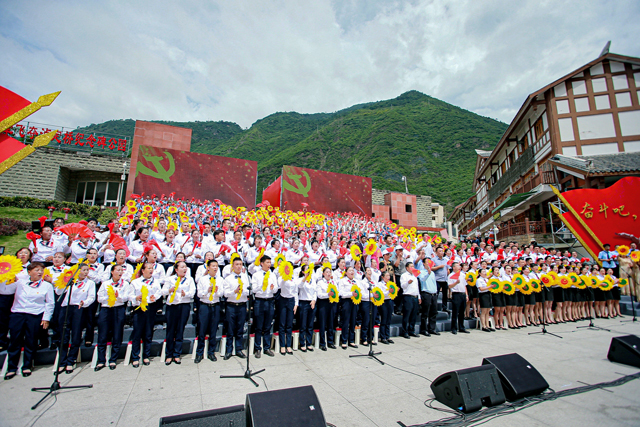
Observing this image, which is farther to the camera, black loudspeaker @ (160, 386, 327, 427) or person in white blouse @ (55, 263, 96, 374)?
person in white blouse @ (55, 263, 96, 374)

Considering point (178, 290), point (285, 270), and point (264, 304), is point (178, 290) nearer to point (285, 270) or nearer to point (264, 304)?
point (264, 304)

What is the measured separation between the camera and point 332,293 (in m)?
5.88

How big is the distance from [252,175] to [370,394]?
15.7 metres

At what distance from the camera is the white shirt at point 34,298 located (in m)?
4.38

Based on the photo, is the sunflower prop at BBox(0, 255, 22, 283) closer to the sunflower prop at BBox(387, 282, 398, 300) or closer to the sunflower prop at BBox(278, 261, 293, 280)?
the sunflower prop at BBox(278, 261, 293, 280)

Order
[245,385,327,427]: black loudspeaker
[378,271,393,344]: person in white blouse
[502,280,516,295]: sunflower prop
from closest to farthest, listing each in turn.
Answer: [245,385,327,427]: black loudspeaker < [378,271,393,344]: person in white blouse < [502,280,516,295]: sunflower prop

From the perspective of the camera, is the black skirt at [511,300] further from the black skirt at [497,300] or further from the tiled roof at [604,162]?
the tiled roof at [604,162]

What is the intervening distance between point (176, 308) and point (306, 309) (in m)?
2.26

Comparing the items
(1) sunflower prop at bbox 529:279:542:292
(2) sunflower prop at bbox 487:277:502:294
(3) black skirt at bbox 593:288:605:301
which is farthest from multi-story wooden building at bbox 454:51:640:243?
(2) sunflower prop at bbox 487:277:502:294

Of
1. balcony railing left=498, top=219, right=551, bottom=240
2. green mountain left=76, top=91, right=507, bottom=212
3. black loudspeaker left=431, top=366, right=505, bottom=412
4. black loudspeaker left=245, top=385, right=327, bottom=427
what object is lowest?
black loudspeaker left=431, top=366, right=505, bottom=412

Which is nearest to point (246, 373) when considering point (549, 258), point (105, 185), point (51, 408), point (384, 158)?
point (51, 408)

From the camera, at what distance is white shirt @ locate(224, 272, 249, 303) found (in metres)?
5.13

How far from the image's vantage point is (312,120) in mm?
91375

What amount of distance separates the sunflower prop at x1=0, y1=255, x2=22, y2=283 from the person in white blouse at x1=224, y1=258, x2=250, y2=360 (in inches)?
119
